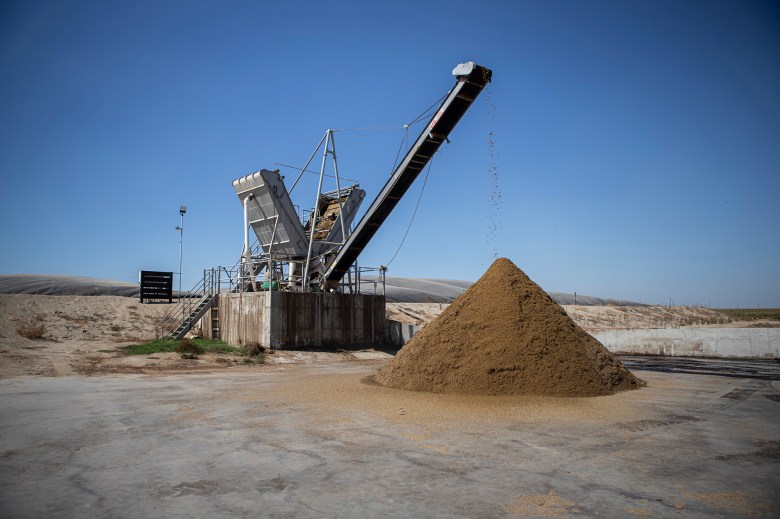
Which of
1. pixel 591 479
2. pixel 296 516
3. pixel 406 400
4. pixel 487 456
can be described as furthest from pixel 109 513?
pixel 406 400

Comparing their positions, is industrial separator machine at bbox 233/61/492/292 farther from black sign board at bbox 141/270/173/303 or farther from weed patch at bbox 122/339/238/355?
black sign board at bbox 141/270/173/303

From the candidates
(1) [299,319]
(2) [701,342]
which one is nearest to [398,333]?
(1) [299,319]

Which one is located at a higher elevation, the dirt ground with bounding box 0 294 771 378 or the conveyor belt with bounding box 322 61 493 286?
the conveyor belt with bounding box 322 61 493 286

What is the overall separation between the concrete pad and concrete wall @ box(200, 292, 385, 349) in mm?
10722

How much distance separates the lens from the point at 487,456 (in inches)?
260

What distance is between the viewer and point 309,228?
2770 centimetres

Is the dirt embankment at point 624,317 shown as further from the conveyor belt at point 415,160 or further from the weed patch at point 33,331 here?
the weed patch at point 33,331

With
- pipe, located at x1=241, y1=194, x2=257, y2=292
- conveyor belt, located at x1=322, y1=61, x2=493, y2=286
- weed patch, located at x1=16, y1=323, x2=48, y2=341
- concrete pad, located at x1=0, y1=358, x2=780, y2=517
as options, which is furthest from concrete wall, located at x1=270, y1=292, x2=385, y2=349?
concrete pad, located at x1=0, y1=358, x2=780, y2=517

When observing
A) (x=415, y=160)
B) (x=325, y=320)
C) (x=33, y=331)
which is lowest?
(x=33, y=331)

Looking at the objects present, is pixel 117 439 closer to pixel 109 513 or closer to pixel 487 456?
pixel 109 513

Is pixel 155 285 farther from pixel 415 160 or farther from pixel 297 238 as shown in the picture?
pixel 415 160

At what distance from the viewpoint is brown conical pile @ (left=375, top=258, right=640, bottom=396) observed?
11.9 m

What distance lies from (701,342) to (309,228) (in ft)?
65.4

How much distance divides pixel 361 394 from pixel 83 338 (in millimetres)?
18886
